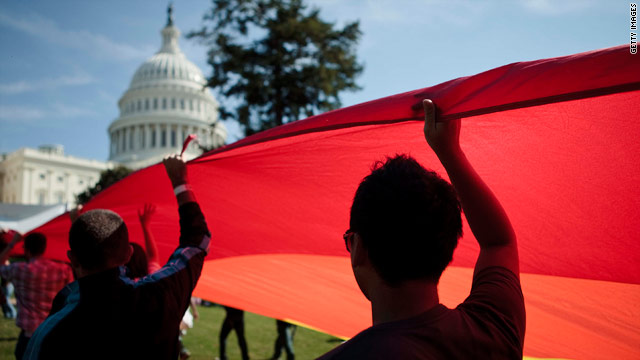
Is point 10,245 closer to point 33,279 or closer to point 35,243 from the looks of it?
point 35,243

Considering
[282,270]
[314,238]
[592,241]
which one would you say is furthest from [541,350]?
[282,270]

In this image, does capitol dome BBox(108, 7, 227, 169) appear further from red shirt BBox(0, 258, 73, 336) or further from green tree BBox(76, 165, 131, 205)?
red shirt BBox(0, 258, 73, 336)

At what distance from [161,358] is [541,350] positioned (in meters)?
2.45

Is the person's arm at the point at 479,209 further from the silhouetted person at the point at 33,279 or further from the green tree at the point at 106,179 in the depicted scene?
the green tree at the point at 106,179

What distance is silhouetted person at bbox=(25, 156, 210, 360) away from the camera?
1.84 meters

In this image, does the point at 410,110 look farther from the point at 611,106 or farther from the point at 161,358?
the point at 161,358

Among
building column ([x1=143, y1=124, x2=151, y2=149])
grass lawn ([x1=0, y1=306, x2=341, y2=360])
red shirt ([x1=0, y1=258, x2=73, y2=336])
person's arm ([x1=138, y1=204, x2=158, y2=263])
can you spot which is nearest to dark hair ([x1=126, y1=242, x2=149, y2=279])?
person's arm ([x1=138, y1=204, x2=158, y2=263])

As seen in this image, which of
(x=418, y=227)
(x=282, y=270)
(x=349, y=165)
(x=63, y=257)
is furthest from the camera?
(x=63, y=257)

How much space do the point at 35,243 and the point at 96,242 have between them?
10.6ft

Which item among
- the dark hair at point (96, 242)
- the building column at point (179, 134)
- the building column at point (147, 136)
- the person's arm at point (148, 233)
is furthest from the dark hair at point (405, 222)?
the building column at point (147, 136)

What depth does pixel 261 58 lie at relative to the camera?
75.9ft

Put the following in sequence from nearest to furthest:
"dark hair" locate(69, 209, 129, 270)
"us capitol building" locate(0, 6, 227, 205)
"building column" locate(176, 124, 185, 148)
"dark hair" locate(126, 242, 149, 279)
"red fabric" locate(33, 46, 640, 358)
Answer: "red fabric" locate(33, 46, 640, 358) → "dark hair" locate(69, 209, 129, 270) → "dark hair" locate(126, 242, 149, 279) → "us capitol building" locate(0, 6, 227, 205) → "building column" locate(176, 124, 185, 148)

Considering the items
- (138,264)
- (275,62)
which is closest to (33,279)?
(138,264)

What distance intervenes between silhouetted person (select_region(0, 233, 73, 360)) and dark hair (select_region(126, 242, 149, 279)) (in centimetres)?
144
